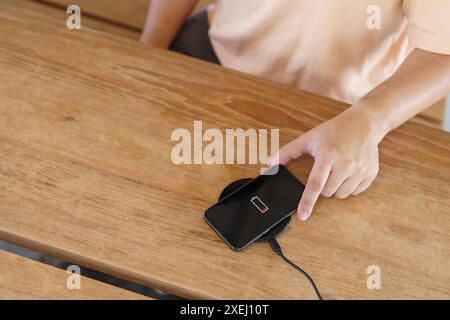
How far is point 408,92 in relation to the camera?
71cm

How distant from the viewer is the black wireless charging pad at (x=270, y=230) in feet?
1.98

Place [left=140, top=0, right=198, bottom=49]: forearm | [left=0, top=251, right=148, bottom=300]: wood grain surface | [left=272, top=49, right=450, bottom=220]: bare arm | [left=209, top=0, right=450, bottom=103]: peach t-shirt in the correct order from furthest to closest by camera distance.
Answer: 1. [left=140, top=0, right=198, bottom=49]: forearm
2. [left=209, top=0, right=450, bottom=103]: peach t-shirt
3. [left=272, top=49, right=450, bottom=220]: bare arm
4. [left=0, top=251, right=148, bottom=300]: wood grain surface

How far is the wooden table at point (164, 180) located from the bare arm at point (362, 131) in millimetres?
27

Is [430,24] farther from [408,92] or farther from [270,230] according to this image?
[270,230]

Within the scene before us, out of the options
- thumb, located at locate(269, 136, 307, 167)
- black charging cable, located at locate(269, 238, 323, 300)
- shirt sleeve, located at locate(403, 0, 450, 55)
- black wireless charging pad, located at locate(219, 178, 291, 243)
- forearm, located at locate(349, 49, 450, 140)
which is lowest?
black charging cable, located at locate(269, 238, 323, 300)

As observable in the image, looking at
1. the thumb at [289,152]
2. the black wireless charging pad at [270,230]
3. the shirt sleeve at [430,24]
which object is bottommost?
the black wireless charging pad at [270,230]

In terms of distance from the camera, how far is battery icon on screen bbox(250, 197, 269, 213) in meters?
0.63

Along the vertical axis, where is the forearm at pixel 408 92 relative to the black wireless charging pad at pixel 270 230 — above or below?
above

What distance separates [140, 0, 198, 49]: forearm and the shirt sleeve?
1.62 ft

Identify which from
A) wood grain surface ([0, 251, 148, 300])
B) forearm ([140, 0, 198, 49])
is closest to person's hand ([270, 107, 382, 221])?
wood grain surface ([0, 251, 148, 300])

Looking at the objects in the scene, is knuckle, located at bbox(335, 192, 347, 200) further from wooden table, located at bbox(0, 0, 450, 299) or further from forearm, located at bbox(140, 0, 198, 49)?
forearm, located at bbox(140, 0, 198, 49)

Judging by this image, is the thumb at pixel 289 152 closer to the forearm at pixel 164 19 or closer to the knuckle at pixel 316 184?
the knuckle at pixel 316 184

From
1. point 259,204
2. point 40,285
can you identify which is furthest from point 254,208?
point 40,285

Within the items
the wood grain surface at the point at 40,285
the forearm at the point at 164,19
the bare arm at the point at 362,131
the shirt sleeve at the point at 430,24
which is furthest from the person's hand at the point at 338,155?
the forearm at the point at 164,19
